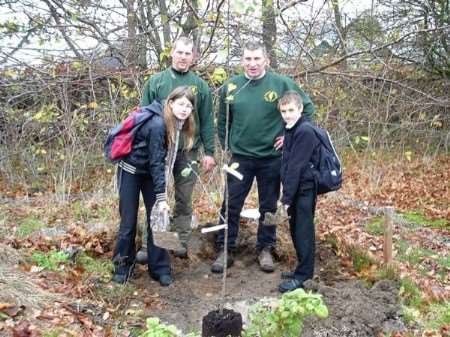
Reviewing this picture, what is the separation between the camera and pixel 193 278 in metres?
5.41

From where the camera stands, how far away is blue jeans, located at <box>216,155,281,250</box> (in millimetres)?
5254

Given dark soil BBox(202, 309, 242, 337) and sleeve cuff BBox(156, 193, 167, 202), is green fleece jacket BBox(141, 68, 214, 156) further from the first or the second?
dark soil BBox(202, 309, 242, 337)

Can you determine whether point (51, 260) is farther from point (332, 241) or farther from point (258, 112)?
point (332, 241)

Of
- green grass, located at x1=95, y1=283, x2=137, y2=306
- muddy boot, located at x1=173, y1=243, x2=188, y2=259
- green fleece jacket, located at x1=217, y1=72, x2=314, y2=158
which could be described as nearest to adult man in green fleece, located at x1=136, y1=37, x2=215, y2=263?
muddy boot, located at x1=173, y1=243, x2=188, y2=259

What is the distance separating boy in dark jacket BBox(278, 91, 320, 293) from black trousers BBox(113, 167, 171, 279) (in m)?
1.20

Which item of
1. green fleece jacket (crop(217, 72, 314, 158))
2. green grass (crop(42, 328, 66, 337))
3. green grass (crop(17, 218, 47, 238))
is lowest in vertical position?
green grass (crop(17, 218, 47, 238))

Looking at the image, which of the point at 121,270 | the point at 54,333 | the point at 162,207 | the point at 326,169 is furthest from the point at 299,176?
the point at 54,333

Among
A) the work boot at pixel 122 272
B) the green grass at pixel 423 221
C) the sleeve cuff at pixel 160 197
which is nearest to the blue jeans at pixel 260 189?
the sleeve cuff at pixel 160 197

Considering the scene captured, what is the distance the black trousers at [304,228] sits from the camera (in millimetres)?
4809

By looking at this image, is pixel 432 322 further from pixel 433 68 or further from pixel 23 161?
pixel 433 68

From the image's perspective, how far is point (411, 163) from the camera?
40.7 ft

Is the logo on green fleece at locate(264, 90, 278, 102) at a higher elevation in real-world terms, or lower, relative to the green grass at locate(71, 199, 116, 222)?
higher

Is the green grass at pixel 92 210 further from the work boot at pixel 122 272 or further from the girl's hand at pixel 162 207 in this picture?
the girl's hand at pixel 162 207

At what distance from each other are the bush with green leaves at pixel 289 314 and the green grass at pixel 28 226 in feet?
11.3
